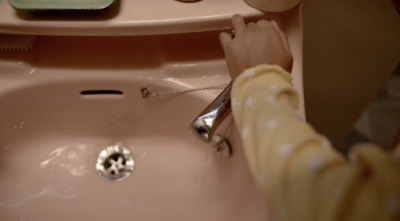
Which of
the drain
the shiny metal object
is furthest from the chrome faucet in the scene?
the drain

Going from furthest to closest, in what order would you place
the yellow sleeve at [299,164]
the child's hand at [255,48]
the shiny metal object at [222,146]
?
1. the shiny metal object at [222,146]
2. the child's hand at [255,48]
3. the yellow sleeve at [299,164]

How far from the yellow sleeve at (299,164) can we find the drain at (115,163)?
0.35 metres

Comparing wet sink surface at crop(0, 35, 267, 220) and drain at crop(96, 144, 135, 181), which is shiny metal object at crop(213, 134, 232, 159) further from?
drain at crop(96, 144, 135, 181)

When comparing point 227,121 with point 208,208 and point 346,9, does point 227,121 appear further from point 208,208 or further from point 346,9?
point 346,9

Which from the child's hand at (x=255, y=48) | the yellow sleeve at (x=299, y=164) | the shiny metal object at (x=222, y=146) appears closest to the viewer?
the yellow sleeve at (x=299, y=164)

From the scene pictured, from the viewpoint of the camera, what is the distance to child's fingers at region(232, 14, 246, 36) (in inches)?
18.1

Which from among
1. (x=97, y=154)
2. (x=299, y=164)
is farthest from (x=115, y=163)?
(x=299, y=164)

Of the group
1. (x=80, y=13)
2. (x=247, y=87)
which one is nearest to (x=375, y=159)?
(x=247, y=87)

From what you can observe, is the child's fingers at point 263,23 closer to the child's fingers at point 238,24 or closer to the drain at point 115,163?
the child's fingers at point 238,24

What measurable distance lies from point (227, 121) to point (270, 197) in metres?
0.25

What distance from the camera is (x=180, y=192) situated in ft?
2.07

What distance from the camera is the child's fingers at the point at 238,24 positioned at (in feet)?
1.51

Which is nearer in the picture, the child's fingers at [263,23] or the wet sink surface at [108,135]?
the child's fingers at [263,23]

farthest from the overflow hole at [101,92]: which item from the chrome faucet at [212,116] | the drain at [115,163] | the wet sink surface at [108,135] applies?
the chrome faucet at [212,116]
